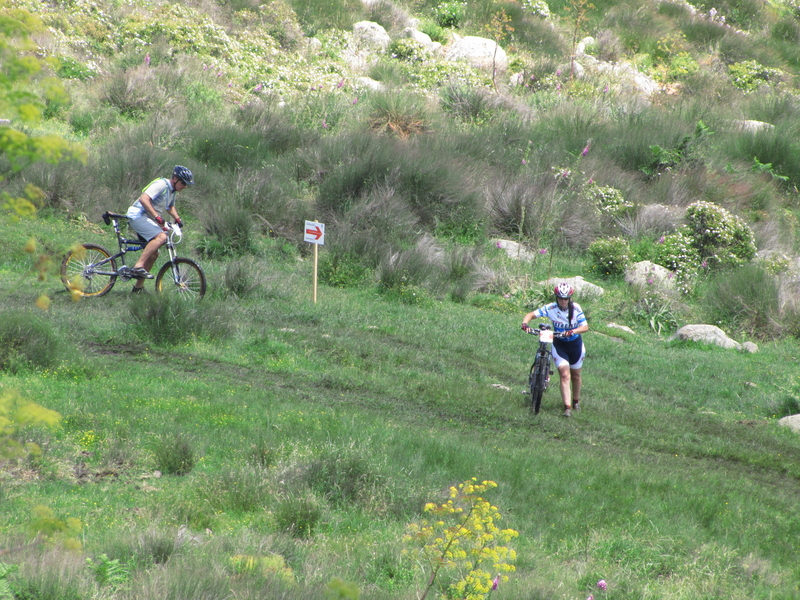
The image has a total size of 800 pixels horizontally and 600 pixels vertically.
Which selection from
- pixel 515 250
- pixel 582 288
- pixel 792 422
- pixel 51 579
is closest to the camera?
pixel 51 579

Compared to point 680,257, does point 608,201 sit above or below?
above

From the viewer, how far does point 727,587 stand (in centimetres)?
540

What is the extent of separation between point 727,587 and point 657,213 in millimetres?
16605

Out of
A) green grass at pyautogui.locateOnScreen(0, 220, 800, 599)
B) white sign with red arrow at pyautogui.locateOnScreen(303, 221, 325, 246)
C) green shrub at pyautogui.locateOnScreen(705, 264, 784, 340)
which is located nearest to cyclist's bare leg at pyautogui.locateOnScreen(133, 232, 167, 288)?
green grass at pyautogui.locateOnScreen(0, 220, 800, 599)

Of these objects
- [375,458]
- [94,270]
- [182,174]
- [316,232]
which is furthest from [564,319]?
[94,270]

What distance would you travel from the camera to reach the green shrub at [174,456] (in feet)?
21.4

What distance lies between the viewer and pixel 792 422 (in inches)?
409

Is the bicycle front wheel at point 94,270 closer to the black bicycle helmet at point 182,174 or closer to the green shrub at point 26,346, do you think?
the black bicycle helmet at point 182,174

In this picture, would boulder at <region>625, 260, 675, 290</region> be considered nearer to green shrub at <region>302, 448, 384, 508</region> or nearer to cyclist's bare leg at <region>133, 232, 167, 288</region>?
cyclist's bare leg at <region>133, 232, 167, 288</region>

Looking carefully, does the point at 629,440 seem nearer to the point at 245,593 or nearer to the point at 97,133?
the point at 245,593

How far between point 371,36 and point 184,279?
22135 millimetres

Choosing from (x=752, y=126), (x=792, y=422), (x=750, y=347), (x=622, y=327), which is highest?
(x=752, y=126)

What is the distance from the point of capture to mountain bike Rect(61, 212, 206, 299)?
11930 mm

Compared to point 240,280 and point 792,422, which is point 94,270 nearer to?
point 240,280
